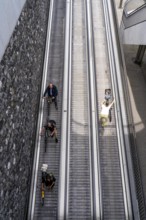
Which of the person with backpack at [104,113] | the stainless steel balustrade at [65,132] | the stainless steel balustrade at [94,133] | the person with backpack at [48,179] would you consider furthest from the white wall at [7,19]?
the stainless steel balustrade at [94,133]

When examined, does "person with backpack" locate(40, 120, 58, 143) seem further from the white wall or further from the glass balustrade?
the glass balustrade

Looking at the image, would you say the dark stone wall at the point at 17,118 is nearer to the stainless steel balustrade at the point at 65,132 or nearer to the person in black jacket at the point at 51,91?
the person in black jacket at the point at 51,91

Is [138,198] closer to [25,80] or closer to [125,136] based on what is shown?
[125,136]

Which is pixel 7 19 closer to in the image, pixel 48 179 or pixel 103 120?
pixel 48 179

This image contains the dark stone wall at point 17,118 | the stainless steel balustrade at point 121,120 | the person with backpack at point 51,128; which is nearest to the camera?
the dark stone wall at point 17,118

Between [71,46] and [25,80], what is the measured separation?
680 cm

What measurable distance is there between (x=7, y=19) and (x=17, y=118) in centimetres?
278

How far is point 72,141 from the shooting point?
35.7 feet

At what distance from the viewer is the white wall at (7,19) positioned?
576cm

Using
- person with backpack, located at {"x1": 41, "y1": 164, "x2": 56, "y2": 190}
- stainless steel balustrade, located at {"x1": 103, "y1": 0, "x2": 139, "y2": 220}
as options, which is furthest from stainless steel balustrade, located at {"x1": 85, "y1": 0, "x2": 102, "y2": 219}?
person with backpack, located at {"x1": 41, "y1": 164, "x2": 56, "y2": 190}

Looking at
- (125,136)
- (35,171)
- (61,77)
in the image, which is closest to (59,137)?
(35,171)

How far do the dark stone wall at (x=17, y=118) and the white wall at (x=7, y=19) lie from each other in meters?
0.30

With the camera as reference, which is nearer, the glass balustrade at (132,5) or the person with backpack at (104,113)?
the person with backpack at (104,113)

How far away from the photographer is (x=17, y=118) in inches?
305
